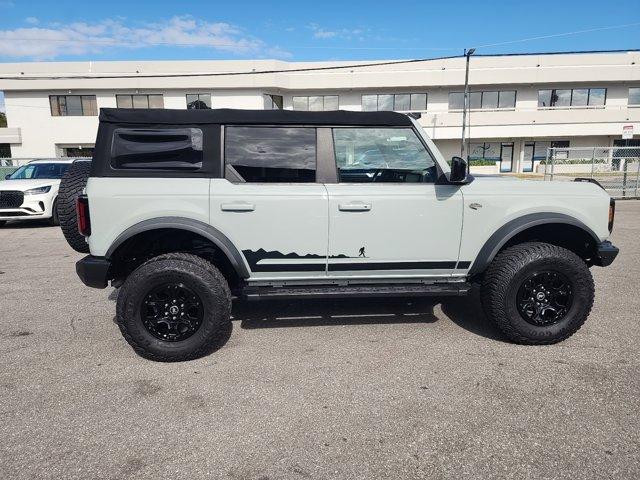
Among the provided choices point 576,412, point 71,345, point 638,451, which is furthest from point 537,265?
point 71,345

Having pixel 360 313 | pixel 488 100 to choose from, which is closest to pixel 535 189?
pixel 360 313

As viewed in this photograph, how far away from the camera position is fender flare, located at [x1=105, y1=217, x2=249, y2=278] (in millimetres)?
3369

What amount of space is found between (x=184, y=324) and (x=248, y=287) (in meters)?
0.58

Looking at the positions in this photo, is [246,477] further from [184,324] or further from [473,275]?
[473,275]

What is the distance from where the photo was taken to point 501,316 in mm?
3639

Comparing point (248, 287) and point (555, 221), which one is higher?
point (555, 221)

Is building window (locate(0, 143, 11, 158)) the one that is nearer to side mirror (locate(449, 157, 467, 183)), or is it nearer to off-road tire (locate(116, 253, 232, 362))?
off-road tire (locate(116, 253, 232, 362))

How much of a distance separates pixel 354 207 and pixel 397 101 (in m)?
35.4

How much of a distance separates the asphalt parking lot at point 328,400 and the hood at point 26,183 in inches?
288

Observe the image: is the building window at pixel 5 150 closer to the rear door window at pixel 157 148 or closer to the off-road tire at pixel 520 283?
the rear door window at pixel 157 148

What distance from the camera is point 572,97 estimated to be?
121 ft

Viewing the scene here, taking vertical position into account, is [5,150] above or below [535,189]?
above

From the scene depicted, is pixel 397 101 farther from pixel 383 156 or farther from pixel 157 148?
pixel 157 148

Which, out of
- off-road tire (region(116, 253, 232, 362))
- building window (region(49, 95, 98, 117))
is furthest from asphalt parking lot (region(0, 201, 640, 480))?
building window (region(49, 95, 98, 117))
